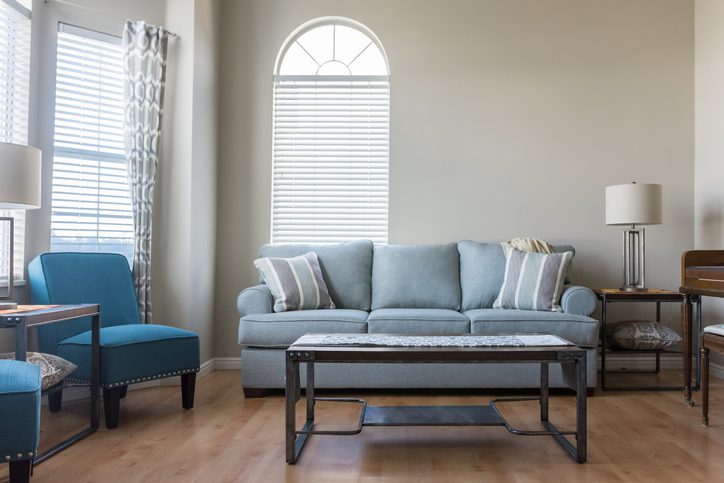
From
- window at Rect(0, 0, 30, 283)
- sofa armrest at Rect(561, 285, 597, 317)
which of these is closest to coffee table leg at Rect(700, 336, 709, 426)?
sofa armrest at Rect(561, 285, 597, 317)

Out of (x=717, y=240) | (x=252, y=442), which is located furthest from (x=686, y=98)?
(x=252, y=442)

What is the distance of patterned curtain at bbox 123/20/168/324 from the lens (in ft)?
12.3

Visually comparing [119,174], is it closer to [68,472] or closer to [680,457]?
[68,472]

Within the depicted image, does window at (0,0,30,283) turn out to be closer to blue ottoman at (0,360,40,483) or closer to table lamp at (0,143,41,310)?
table lamp at (0,143,41,310)

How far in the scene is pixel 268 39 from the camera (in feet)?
14.9

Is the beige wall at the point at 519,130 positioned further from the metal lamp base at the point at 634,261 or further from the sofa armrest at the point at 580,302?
the sofa armrest at the point at 580,302

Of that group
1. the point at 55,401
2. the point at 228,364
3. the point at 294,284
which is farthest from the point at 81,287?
the point at 228,364

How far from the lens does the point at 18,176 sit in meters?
2.49

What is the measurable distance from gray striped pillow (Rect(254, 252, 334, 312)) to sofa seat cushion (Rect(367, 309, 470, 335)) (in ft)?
1.50

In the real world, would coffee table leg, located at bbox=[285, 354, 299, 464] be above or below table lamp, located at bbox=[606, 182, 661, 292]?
below

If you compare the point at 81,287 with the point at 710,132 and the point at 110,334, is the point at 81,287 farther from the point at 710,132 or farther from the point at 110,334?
the point at 710,132

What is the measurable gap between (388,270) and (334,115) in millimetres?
1381

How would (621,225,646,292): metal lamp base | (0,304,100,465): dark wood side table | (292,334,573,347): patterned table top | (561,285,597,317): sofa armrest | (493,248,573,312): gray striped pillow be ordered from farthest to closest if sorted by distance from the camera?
(621,225,646,292): metal lamp base, (493,248,573,312): gray striped pillow, (561,285,597,317): sofa armrest, (292,334,573,347): patterned table top, (0,304,100,465): dark wood side table

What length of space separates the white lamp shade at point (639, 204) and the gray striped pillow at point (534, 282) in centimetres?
47
